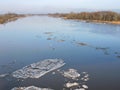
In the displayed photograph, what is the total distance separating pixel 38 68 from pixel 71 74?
6.13ft

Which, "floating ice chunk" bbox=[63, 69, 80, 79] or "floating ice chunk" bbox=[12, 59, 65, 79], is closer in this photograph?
"floating ice chunk" bbox=[63, 69, 80, 79]

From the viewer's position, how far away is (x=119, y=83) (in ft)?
31.0

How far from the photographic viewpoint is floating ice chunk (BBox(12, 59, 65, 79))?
406 inches

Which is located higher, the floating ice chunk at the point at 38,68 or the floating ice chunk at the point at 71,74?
the floating ice chunk at the point at 38,68

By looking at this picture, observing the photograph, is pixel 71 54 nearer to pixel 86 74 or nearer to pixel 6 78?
pixel 86 74

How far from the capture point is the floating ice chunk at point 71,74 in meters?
10.1

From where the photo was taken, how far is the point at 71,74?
10.4m

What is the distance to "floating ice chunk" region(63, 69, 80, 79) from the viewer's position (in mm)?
10148

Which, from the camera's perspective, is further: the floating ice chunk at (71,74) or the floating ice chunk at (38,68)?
the floating ice chunk at (38,68)

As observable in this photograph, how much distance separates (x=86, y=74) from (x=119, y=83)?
1.60 meters

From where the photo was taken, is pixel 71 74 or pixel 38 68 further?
pixel 38 68

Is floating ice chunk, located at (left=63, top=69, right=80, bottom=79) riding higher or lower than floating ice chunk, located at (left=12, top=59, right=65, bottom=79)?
lower

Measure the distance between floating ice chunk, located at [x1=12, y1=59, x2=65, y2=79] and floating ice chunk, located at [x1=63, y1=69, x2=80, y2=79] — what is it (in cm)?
84

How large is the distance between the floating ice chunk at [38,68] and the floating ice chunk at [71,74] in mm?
839
